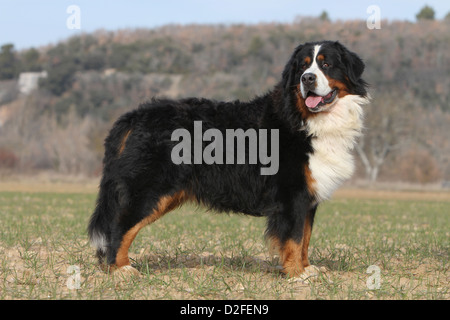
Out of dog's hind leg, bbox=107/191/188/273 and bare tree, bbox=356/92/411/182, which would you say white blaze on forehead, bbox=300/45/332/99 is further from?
bare tree, bbox=356/92/411/182

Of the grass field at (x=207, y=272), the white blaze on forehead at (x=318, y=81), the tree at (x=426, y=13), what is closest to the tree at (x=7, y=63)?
the tree at (x=426, y=13)

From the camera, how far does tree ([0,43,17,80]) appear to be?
11944cm

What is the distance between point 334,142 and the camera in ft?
20.0

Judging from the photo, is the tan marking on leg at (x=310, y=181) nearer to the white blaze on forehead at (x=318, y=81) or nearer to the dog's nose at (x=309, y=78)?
the white blaze on forehead at (x=318, y=81)

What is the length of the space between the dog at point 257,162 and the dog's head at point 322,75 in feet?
0.04

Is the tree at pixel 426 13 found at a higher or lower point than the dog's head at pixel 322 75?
higher

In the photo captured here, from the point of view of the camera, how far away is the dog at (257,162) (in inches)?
232

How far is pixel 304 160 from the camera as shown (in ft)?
19.5

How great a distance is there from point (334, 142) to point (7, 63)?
129 meters

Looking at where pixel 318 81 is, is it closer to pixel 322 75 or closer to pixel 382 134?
pixel 322 75

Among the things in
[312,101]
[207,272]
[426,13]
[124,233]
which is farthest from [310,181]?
[426,13]

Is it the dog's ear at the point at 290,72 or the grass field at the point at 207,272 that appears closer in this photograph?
the grass field at the point at 207,272
